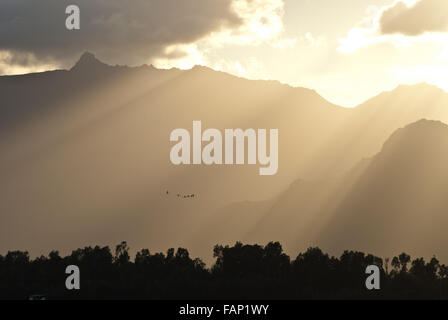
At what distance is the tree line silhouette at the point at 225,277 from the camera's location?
6171 inches

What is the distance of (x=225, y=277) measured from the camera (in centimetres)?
17388

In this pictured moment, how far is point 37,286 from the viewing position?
17412cm

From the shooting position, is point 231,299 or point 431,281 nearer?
point 231,299

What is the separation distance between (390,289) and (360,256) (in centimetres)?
1556

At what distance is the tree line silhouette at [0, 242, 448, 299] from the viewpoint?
15675cm

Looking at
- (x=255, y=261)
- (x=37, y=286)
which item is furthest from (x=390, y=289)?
(x=37, y=286)

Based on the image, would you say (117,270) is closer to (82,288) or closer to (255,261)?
(82,288)

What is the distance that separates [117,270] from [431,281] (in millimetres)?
85779
